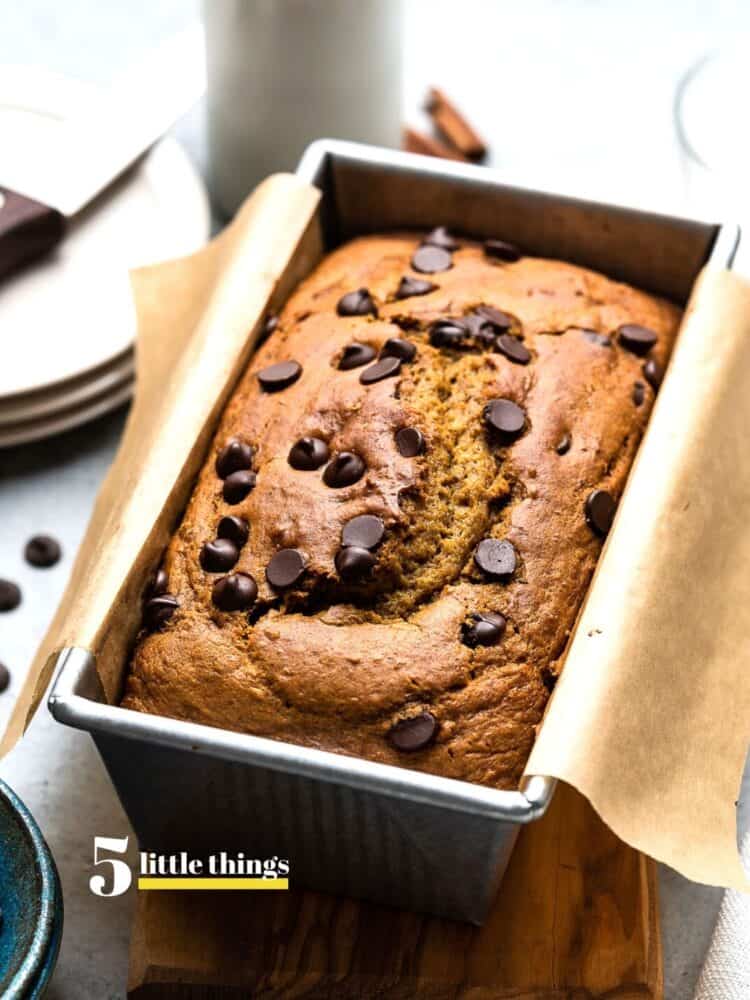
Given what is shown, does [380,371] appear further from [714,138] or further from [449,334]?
[714,138]

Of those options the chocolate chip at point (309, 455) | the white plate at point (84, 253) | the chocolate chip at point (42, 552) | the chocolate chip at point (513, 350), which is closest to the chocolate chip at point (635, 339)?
the chocolate chip at point (513, 350)

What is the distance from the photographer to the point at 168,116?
2.67 meters

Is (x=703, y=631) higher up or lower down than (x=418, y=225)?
lower down

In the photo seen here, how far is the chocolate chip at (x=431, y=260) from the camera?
6.98 ft

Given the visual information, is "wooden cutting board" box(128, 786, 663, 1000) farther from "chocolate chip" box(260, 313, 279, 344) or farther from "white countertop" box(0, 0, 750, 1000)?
"chocolate chip" box(260, 313, 279, 344)

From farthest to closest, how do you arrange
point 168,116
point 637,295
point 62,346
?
point 168,116
point 62,346
point 637,295

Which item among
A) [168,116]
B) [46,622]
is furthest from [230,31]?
[46,622]

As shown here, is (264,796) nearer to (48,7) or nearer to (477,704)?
(477,704)

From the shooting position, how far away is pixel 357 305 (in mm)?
2047

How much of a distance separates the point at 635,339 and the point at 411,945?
0.89 metres

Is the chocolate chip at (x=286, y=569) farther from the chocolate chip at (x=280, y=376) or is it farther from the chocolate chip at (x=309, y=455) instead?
the chocolate chip at (x=280, y=376)

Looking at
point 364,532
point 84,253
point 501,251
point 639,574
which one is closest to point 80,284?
point 84,253

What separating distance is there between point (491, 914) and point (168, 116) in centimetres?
160

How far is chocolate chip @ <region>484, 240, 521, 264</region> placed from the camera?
7.09 ft
